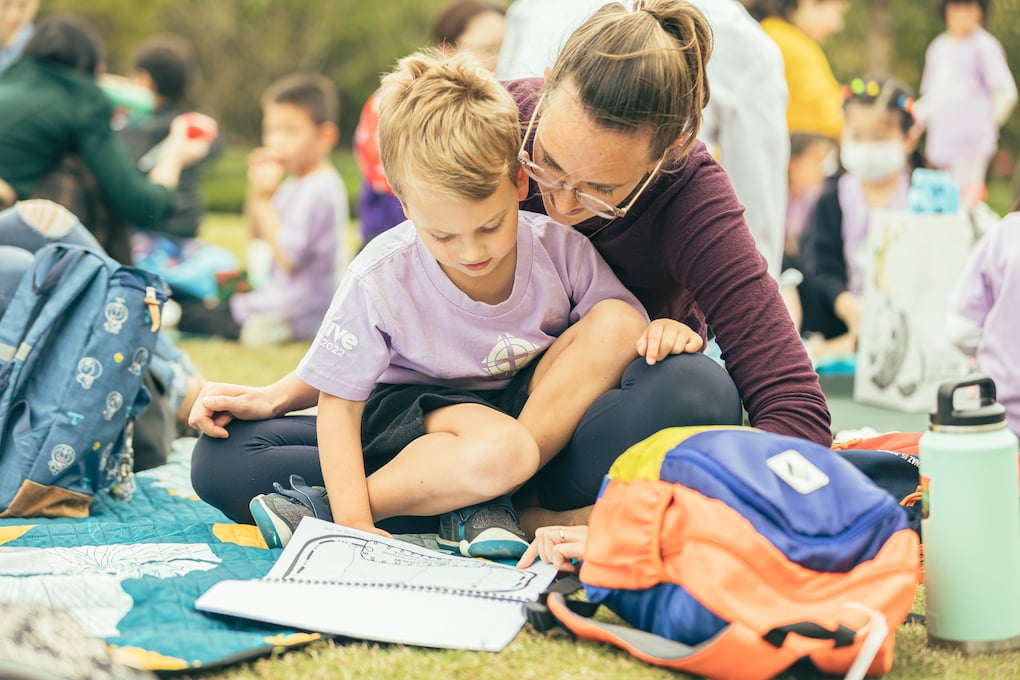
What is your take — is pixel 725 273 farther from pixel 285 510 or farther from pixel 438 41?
pixel 438 41

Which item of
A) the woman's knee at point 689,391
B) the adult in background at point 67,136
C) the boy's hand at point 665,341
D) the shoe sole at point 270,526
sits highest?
the adult in background at point 67,136

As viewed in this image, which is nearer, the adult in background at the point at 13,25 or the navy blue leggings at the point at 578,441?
the navy blue leggings at the point at 578,441

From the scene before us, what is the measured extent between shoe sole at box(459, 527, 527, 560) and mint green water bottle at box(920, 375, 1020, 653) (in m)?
0.68

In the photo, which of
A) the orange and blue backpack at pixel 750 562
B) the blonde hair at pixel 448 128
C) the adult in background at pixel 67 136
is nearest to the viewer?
the orange and blue backpack at pixel 750 562

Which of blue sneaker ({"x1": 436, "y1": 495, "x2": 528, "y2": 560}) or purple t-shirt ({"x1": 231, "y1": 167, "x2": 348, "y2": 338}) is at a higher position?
blue sneaker ({"x1": 436, "y1": 495, "x2": 528, "y2": 560})

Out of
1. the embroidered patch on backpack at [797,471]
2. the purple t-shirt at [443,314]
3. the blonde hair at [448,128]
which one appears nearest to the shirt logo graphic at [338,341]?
the purple t-shirt at [443,314]

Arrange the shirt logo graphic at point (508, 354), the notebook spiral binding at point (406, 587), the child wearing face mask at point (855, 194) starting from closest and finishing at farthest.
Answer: the notebook spiral binding at point (406, 587) < the shirt logo graphic at point (508, 354) < the child wearing face mask at point (855, 194)

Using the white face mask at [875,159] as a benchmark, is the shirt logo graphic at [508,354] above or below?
above

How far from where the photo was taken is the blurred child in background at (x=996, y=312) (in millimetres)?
2418

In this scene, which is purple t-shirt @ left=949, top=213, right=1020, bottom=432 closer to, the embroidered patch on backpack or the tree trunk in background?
the embroidered patch on backpack

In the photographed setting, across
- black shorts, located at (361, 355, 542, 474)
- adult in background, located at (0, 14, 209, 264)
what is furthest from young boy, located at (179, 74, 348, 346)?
black shorts, located at (361, 355, 542, 474)

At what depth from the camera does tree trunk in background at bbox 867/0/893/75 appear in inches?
674

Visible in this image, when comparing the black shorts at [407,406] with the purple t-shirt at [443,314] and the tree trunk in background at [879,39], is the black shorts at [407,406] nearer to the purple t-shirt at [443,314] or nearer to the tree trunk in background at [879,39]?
the purple t-shirt at [443,314]

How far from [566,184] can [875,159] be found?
136 inches
